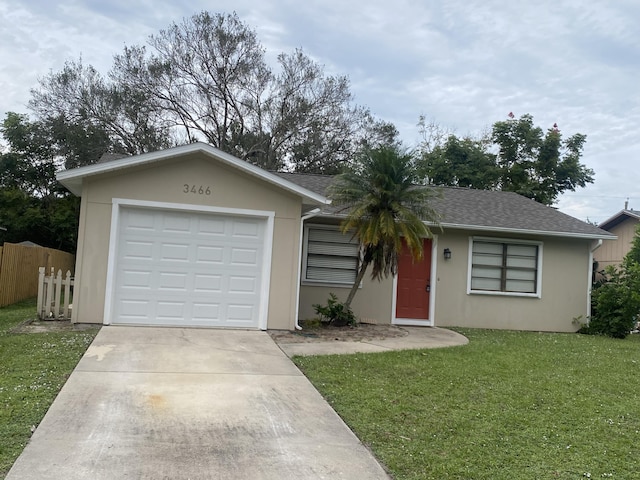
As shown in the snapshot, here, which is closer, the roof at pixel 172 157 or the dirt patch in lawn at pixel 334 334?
the roof at pixel 172 157

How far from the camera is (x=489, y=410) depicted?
574 centimetres

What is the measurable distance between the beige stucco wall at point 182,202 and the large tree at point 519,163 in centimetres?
1851

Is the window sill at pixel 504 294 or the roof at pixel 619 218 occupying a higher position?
the roof at pixel 619 218

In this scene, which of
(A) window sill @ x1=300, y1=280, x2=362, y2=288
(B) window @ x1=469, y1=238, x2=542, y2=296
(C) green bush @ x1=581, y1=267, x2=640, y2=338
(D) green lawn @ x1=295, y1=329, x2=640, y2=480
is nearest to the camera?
(D) green lawn @ x1=295, y1=329, x2=640, y2=480

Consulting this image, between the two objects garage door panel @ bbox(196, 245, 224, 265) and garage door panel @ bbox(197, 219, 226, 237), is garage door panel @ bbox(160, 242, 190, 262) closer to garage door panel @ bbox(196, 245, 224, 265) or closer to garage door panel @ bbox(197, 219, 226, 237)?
garage door panel @ bbox(196, 245, 224, 265)

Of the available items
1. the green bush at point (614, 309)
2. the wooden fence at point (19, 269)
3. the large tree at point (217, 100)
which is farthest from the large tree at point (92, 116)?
the green bush at point (614, 309)

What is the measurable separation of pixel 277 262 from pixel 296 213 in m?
1.00

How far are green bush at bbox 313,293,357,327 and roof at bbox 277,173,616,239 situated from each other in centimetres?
199

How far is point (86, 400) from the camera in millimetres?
5406

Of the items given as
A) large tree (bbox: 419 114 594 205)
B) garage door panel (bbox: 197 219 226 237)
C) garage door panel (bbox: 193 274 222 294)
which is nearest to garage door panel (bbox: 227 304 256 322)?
garage door panel (bbox: 193 274 222 294)

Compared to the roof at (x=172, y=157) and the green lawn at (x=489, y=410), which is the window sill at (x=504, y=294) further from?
the roof at (x=172, y=157)

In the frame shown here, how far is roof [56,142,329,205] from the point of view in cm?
919

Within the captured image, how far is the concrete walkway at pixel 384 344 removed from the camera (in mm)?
8516

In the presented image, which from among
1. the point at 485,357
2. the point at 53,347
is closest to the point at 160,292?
the point at 53,347
